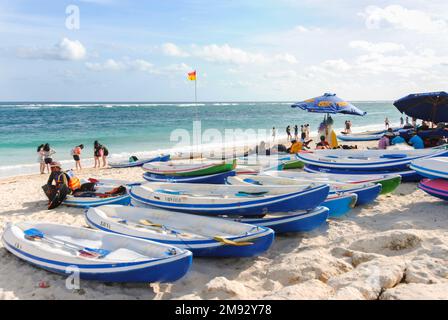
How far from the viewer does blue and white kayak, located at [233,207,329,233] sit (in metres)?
7.22

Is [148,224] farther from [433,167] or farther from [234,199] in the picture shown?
[433,167]

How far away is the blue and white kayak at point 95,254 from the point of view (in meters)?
5.28

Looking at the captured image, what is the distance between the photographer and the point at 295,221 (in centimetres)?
723

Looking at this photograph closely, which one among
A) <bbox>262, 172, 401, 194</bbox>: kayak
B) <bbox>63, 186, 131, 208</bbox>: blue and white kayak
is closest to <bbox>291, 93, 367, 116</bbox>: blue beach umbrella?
<bbox>262, 172, 401, 194</bbox>: kayak

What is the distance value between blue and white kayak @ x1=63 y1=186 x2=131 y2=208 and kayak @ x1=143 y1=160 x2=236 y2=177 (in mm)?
1885

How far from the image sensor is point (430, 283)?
15.4ft

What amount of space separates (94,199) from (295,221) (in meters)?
5.19

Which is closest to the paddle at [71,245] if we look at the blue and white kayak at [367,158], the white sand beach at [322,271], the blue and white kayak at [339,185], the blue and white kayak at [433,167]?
the white sand beach at [322,271]

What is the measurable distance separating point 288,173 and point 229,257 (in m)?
4.53

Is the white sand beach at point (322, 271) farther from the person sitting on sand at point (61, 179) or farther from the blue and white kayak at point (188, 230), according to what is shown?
the person sitting on sand at point (61, 179)

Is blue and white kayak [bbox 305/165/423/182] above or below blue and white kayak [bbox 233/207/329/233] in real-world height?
above

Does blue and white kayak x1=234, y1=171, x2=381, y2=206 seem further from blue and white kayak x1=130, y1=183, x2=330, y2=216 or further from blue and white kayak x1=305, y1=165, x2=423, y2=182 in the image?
blue and white kayak x1=305, y1=165, x2=423, y2=182

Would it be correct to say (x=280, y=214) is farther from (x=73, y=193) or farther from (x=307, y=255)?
(x=73, y=193)
